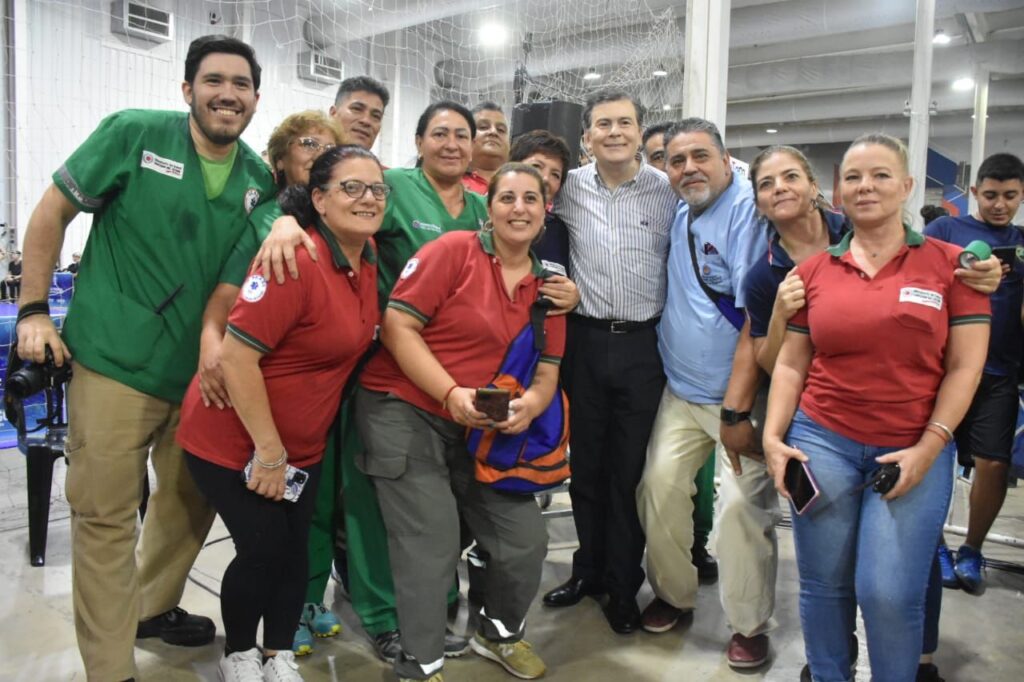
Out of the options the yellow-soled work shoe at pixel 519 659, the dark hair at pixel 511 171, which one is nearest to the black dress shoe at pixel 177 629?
the yellow-soled work shoe at pixel 519 659

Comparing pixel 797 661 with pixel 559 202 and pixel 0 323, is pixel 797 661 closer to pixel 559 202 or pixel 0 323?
pixel 559 202

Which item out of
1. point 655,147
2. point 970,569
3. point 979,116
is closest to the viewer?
point 970,569

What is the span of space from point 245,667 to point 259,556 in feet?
1.24

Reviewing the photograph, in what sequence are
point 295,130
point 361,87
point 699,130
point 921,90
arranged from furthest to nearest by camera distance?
point 921,90
point 361,87
point 699,130
point 295,130

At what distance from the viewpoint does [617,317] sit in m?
2.59

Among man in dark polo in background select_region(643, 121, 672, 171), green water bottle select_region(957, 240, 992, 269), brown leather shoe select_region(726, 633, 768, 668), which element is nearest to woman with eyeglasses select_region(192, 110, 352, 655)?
brown leather shoe select_region(726, 633, 768, 668)

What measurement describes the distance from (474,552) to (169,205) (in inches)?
66.8

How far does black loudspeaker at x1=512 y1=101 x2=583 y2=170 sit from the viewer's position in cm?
393

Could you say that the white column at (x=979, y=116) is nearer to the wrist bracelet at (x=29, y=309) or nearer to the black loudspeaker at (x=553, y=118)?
the black loudspeaker at (x=553, y=118)

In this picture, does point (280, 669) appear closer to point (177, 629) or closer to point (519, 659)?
point (177, 629)

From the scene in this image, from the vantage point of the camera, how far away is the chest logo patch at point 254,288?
1859 mm

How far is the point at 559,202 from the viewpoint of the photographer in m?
2.76

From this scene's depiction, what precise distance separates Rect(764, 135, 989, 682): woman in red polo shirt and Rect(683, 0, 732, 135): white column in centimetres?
184

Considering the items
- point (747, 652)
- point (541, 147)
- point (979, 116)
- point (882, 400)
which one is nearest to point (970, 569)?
point (747, 652)
